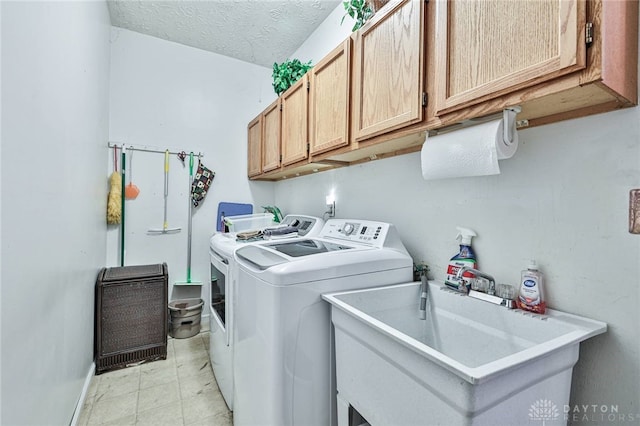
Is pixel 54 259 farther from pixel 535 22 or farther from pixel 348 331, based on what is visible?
pixel 535 22

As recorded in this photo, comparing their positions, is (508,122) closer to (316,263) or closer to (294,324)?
(316,263)

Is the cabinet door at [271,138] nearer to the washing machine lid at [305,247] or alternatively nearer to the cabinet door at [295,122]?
the cabinet door at [295,122]

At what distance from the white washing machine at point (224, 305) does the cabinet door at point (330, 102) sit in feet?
1.95

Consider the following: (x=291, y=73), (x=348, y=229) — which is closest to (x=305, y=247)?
(x=348, y=229)

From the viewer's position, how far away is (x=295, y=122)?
6.54ft

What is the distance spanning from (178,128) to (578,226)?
2978 mm

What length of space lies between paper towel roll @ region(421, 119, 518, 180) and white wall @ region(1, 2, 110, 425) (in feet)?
4.24

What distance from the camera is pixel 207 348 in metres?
2.35

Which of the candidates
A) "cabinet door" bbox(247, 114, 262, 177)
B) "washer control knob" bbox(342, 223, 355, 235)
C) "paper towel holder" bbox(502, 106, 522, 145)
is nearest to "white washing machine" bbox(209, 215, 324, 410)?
"washer control knob" bbox(342, 223, 355, 235)

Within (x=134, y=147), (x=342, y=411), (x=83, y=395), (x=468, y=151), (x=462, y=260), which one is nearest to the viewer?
(x=468, y=151)

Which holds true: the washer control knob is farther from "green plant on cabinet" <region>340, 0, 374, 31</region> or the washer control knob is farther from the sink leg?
"green plant on cabinet" <region>340, 0, 374, 31</region>

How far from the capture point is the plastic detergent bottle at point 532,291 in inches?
35.9

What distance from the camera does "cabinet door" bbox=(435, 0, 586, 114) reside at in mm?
655

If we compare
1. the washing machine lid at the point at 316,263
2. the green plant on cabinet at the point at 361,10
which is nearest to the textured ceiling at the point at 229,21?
the green plant on cabinet at the point at 361,10
